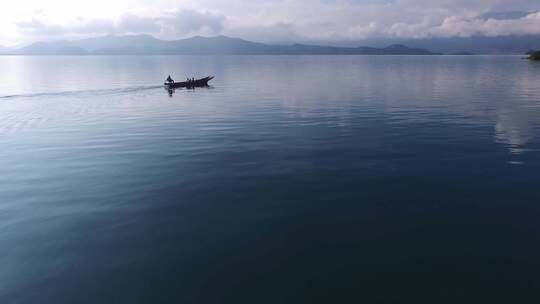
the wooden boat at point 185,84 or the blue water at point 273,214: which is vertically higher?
the wooden boat at point 185,84

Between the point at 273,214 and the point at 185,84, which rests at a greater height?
the point at 185,84

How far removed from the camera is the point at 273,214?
1945 cm

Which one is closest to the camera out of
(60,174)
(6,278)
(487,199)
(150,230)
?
(6,278)

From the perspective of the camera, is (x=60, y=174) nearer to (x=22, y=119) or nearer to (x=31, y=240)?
(x=31, y=240)

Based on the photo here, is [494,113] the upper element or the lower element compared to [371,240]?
upper

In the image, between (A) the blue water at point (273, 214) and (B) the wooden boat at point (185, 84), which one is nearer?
(A) the blue water at point (273, 214)

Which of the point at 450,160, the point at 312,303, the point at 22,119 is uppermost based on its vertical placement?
the point at 22,119

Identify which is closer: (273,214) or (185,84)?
(273,214)

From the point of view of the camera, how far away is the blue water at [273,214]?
1373 cm

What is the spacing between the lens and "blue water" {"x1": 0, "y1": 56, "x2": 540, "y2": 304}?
13727 mm

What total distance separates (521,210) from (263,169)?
52.8 feet

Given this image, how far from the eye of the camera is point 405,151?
102 ft

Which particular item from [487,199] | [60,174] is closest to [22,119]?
[60,174]

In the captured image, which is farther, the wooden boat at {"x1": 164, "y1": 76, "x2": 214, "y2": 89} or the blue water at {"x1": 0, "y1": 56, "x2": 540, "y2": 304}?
the wooden boat at {"x1": 164, "y1": 76, "x2": 214, "y2": 89}
